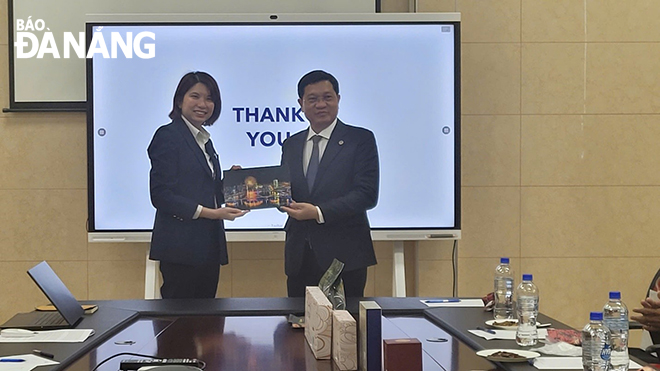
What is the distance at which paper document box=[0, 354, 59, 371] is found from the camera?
6.54 ft

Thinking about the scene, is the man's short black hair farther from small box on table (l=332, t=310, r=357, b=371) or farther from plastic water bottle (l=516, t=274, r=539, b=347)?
small box on table (l=332, t=310, r=357, b=371)

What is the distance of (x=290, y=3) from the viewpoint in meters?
4.83

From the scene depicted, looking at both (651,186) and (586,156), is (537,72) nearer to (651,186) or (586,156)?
(586,156)

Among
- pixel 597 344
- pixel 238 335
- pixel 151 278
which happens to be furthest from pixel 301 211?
pixel 597 344

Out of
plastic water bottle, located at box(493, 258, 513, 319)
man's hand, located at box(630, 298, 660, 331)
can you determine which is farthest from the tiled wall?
man's hand, located at box(630, 298, 660, 331)

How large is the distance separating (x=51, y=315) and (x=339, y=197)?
2.04 meters

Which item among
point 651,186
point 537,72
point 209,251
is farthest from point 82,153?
point 651,186

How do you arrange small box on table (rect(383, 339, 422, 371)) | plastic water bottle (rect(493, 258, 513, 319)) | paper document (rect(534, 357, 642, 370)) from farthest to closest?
plastic water bottle (rect(493, 258, 513, 319)) < paper document (rect(534, 357, 642, 370)) < small box on table (rect(383, 339, 422, 371))

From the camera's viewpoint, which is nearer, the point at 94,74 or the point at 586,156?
the point at 94,74

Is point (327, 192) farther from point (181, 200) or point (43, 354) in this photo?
point (43, 354)

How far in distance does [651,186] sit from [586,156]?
0.49m

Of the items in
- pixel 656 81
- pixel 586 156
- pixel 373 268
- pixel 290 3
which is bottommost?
pixel 373 268

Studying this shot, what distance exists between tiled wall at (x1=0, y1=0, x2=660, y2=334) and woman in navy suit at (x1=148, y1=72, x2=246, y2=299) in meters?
0.50

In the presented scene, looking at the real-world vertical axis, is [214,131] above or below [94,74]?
below
